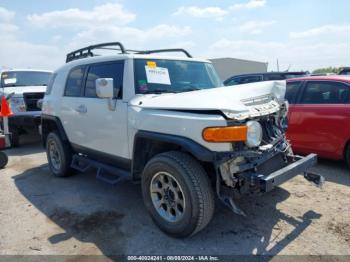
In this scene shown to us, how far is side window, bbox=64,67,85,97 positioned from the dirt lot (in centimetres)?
151

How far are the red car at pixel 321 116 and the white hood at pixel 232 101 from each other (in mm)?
1830

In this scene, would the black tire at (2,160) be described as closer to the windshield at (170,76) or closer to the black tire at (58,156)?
the black tire at (58,156)

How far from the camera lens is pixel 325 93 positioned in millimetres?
5234

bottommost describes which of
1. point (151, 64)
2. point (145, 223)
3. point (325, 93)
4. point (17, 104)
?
point (145, 223)

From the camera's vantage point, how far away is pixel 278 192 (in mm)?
4281

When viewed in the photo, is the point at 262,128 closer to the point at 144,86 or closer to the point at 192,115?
the point at 192,115

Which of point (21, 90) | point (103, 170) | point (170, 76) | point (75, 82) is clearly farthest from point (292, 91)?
point (21, 90)

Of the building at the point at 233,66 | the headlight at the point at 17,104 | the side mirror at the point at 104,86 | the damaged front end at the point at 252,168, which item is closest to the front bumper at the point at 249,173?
the damaged front end at the point at 252,168

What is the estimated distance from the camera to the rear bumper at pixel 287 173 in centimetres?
279

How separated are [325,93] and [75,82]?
13.7 feet

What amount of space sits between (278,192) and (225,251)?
1.67 metres

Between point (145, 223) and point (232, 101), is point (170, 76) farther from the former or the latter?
point (145, 223)

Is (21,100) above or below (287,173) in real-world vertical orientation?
above

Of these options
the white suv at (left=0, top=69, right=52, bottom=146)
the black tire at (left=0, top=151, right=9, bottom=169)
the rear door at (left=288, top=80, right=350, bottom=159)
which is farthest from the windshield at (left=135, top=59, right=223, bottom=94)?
the white suv at (left=0, top=69, right=52, bottom=146)
